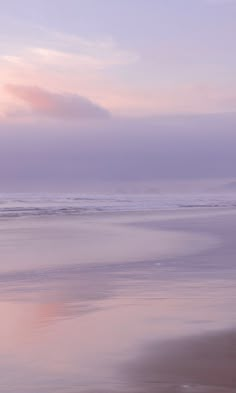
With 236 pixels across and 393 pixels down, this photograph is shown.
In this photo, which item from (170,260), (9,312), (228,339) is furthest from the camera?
(170,260)

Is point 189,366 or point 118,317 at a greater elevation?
point 118,317

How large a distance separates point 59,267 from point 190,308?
4.49m

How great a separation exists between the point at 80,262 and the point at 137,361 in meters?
6.97

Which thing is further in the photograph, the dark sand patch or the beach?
the beach

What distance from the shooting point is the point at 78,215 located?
28.3 meters

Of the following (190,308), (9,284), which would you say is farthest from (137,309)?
(9,284)

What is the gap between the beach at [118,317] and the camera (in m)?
5.57

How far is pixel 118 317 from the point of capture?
7781 mm

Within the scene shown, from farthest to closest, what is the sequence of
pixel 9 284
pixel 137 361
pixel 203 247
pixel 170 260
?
Answer: pixel 203 247
pixel 170 260
pixel 9 284
pixel 137 361

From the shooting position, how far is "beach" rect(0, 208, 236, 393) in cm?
557

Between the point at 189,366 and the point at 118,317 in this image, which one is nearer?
the point at 189,366

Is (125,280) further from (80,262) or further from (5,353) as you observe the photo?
(5,353)

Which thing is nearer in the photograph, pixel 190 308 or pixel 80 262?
pixel 190 308

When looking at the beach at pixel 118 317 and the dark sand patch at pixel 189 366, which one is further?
the beach at pixel 118 317
